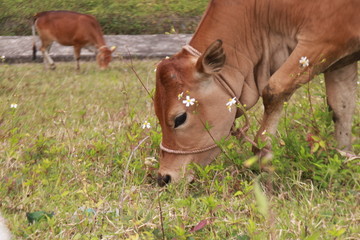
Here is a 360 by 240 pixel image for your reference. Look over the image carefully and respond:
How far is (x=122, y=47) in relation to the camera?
10.2m

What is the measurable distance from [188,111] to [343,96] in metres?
1.07

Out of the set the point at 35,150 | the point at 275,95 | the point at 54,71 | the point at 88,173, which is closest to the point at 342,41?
Result: the point at 275,95

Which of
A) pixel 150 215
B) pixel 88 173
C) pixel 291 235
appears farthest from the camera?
pixel 88 173

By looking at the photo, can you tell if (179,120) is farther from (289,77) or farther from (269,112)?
(289,77)

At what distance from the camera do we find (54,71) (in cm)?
916

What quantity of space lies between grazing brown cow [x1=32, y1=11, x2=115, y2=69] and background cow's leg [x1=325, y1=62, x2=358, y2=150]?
6.18m

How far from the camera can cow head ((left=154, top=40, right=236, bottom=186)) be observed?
3.40m

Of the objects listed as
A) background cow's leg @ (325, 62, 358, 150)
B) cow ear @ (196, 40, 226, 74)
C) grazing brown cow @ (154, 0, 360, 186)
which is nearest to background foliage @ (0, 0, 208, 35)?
background cow's leg @ (325, 62, 358, 150)

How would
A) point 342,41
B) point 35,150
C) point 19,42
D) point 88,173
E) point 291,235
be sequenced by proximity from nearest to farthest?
point 291,235 → point 342,41 → point 88,173 → point 35,150 → point 19,42

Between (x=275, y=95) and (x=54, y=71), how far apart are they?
6261mm

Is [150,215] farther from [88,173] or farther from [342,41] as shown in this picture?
[342,41]

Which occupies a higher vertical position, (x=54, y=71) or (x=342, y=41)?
(x=342, y=41)

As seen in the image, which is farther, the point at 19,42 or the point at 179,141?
the point at 19,42

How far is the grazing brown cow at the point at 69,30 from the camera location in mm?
9633
